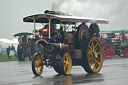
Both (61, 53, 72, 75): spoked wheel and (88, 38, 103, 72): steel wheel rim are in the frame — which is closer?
(61, 53, 72, 75): spoked wheel

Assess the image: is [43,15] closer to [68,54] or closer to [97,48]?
[68,54]

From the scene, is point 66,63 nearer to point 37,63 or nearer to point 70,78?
point 37,63

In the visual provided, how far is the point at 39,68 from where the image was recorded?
13992 millimetres

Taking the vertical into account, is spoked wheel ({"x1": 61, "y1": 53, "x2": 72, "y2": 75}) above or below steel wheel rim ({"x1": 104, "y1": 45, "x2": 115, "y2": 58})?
above

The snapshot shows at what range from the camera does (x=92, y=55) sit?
14648 mm

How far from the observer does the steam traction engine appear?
44.1 ft

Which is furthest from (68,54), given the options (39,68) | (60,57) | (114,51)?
(114,51)

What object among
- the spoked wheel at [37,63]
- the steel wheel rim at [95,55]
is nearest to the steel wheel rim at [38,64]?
the spoked wheel at [37,63]

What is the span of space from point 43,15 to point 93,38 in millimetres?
2394

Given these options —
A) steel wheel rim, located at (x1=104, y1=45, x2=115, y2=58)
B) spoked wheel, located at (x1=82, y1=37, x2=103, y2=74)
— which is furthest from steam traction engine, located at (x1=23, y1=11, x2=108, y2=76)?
steel wheel rim, located at (x1=104, y1=45, x2=115, y2=58)

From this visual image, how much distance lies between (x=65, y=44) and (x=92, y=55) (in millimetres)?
1446

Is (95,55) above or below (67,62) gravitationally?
above

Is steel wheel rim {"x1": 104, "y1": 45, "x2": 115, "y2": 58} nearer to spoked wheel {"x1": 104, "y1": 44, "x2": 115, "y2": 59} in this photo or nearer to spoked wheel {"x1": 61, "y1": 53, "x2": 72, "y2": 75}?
spoked wheel {"x1": 104, "y1": 44, "x2": 115, "y2": 59}

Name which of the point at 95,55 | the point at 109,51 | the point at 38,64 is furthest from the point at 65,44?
the point at 109,51
